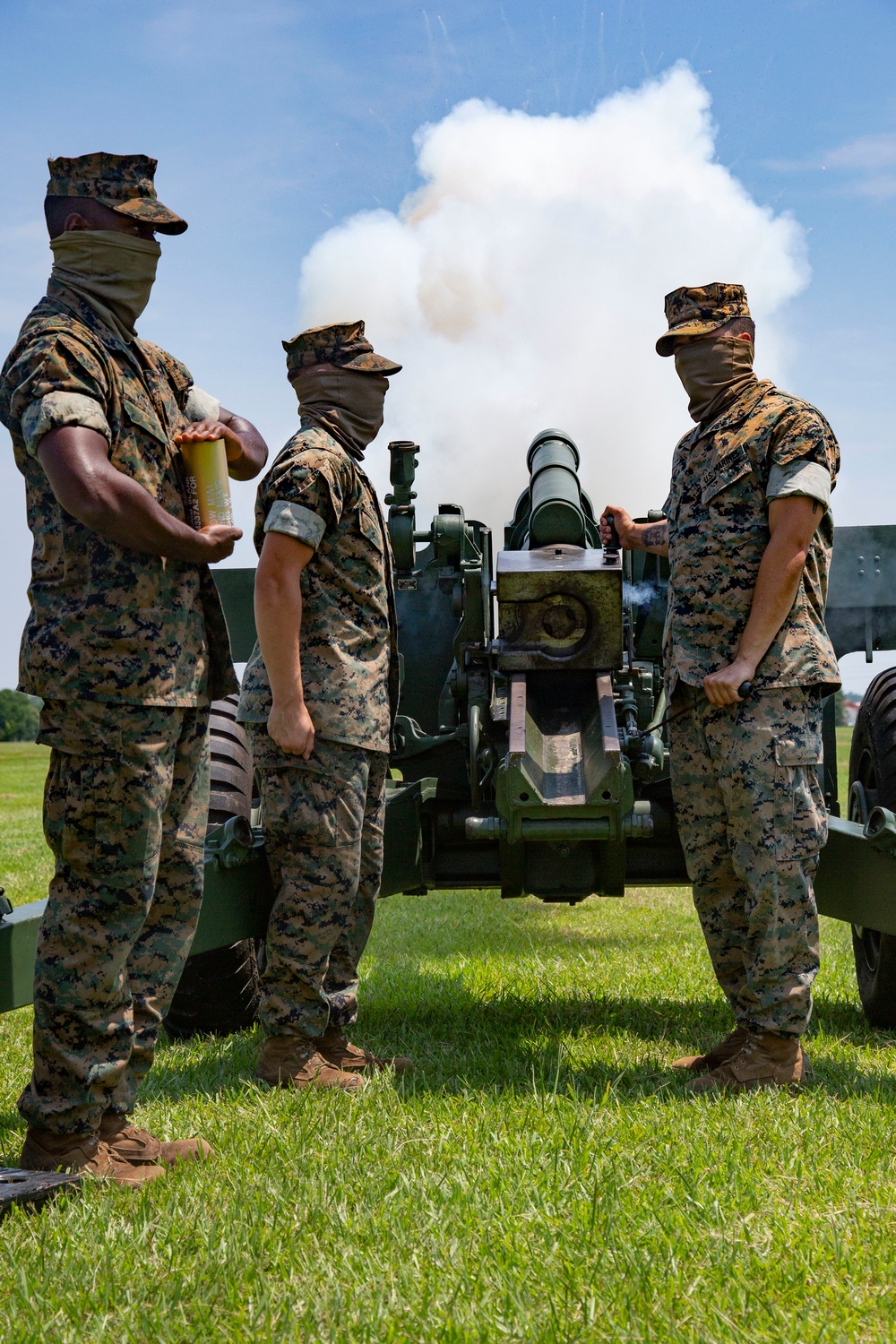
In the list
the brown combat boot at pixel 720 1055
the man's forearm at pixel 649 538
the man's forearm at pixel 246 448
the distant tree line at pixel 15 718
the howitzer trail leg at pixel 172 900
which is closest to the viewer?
the howitzer trail leg at pixel 172 900

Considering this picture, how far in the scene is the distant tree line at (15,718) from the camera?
3012 inches

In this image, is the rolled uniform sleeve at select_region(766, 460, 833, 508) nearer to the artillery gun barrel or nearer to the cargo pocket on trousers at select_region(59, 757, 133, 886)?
the artillery gun barrel

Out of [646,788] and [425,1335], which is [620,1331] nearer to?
[425,1335]

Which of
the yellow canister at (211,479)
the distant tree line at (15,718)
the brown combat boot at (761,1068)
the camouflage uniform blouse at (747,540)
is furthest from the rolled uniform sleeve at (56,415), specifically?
the distant tree line at (15,718)

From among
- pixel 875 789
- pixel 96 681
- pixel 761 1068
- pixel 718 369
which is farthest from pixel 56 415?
pixel 875 789

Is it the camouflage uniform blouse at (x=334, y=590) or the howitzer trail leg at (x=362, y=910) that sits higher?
the camouflage uniform blouse at (x=334, y=590)

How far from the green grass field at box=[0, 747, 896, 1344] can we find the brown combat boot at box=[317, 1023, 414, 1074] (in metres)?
0.11

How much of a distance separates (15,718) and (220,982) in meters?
78.2

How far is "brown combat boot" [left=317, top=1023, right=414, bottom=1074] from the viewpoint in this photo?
4059 millimetres

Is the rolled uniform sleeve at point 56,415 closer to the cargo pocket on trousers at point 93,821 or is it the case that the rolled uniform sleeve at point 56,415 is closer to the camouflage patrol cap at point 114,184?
the camouflage patrol cap at point 114,184

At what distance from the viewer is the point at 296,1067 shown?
3.86m

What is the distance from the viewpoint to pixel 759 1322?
2184 millimetres

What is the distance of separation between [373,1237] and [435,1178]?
0.32 m

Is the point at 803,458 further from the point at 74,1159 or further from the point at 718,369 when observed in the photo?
the point at 74,1159
